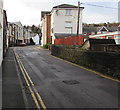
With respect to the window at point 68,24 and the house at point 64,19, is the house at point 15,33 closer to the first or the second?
the house at point 64,19

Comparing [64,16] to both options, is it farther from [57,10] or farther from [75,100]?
[75,100]

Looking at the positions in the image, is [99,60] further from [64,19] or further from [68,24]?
[64,19]

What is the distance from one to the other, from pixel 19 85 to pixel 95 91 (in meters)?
3.78

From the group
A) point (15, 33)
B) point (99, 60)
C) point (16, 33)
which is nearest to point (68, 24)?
point (99, 60)

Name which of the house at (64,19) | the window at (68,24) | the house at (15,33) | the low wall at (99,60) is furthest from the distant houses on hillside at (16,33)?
the low wall at (99,60)

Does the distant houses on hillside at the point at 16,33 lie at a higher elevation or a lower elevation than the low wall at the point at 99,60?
higher

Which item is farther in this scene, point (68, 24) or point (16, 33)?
point (16, 33)

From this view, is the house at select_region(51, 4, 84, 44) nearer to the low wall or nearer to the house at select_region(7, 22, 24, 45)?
the low wall

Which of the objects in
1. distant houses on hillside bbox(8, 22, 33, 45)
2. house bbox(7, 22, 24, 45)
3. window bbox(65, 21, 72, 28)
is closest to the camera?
window bbox(65, 21, 72, 28)

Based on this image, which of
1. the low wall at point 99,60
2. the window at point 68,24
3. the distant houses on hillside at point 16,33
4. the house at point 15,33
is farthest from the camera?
the distant houses on hillside at point 16,33

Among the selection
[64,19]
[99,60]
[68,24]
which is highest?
[64,19]

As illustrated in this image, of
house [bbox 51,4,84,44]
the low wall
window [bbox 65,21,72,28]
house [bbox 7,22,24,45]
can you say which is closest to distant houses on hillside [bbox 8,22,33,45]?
house [bbox 7,22,24,45]

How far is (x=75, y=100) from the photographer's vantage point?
667cm

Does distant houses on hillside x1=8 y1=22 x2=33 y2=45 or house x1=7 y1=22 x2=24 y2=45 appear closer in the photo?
house x1=7 y1=22 x2=24 y2=45
